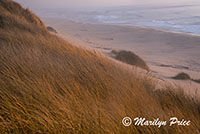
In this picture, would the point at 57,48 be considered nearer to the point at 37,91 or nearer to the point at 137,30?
the point at 37,91

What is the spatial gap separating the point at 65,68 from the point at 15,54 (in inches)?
30.8

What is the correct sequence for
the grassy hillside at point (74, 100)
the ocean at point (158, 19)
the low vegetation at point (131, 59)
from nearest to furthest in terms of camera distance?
1. the grassy hillside at point (74, 100)
2. the low vegetation at point (131, 59)
3. the ocean at point (158, 19)

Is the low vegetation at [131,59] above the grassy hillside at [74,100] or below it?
below

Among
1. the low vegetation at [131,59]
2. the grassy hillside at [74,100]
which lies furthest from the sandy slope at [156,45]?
the grassy hillside at [74,100]

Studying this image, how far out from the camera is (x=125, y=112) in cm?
194

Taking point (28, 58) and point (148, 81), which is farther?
point (148, 81)

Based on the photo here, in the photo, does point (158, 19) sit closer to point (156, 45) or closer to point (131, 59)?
point (156, 45)

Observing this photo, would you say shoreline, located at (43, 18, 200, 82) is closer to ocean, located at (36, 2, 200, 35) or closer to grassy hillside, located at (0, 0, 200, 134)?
ocean, located at (36, 2, 200, 35)

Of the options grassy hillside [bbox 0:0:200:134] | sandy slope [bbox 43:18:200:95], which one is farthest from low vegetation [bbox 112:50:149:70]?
grassy hillside [bbox 0:0:200:134]

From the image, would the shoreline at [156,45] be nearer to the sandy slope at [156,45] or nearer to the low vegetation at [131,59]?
the sandy slope at [156,45]

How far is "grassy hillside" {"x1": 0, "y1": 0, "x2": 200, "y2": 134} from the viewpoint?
5.49ft

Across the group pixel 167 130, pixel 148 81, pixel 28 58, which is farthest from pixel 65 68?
pixel 167 130

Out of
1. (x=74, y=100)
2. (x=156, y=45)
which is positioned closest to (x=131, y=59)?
(x=74, y=100)

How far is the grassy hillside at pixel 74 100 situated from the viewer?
5.49ft
